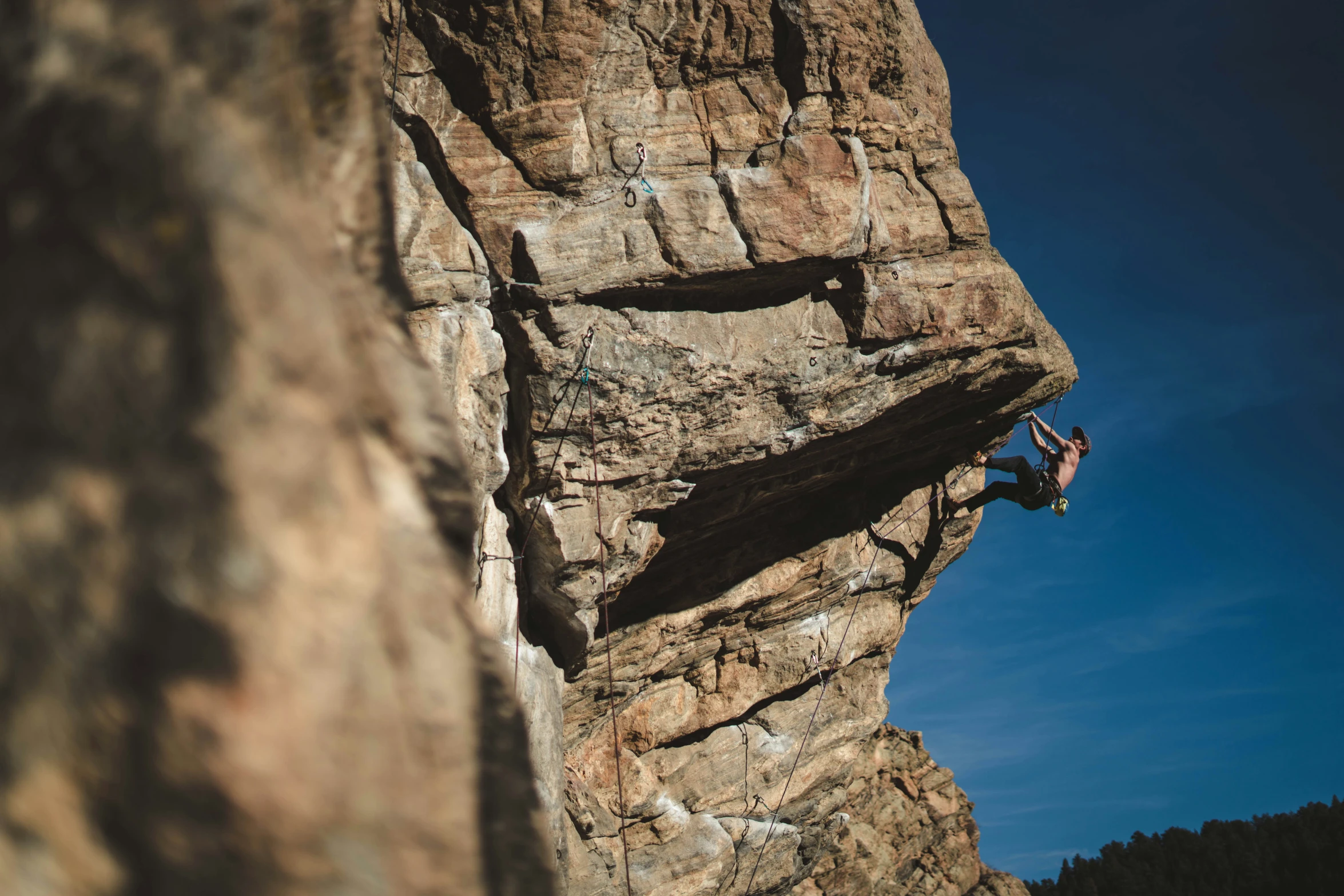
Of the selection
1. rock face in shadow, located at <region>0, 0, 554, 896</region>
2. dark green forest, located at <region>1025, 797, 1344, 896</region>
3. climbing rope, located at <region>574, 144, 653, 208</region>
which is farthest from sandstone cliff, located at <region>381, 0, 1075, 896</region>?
dark green forest, located at <region>1025, 797, 1344, 896</region>

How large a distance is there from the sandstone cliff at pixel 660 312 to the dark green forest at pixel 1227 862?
18.1 meters

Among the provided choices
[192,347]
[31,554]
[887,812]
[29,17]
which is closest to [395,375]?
[192,347]

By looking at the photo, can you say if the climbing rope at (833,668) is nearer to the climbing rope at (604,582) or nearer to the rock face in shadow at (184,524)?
the climbing rope at (604,582)

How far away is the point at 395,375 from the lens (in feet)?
4.91

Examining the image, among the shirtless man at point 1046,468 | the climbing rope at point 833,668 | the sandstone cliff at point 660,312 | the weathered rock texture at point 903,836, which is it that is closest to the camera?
the sandstone cliff at point 660,312

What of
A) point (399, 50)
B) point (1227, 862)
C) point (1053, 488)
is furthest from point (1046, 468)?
point (1227, 862)

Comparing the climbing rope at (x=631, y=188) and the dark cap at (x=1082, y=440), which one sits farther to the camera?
the dark cap at (x=1082, y=440)

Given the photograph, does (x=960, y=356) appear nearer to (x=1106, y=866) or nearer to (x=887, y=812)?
(x=887, y=812)

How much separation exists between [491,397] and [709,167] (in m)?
2.28

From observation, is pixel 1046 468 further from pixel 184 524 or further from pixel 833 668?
pixel 184 524

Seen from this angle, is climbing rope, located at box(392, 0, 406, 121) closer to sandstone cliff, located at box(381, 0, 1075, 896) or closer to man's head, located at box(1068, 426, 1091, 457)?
sandstone cliff, located at box(381, 0, 1075, 896)

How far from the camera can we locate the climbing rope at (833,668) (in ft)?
31.7

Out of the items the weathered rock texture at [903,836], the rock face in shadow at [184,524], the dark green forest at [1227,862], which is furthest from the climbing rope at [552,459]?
the dark green forest at [1227,862]

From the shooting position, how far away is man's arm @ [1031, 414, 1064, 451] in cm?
890
